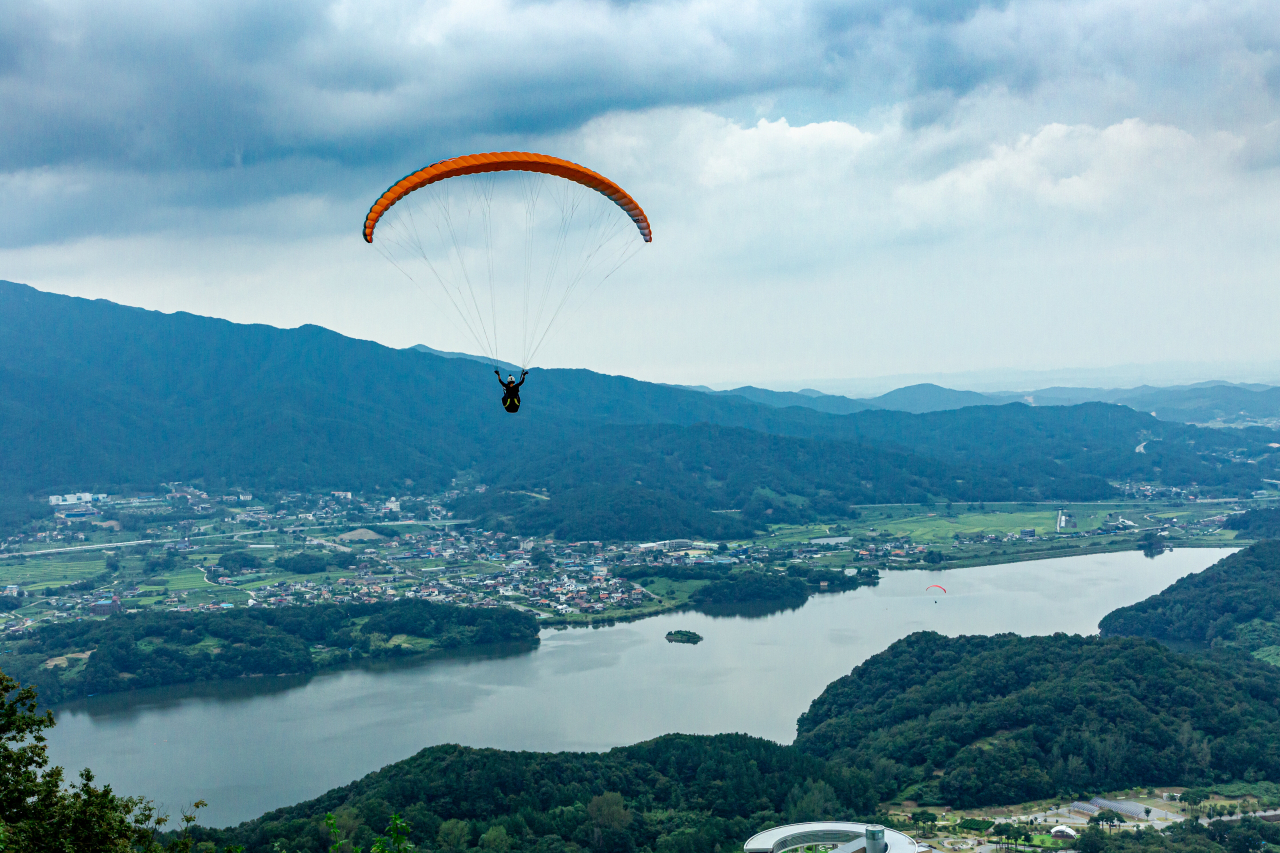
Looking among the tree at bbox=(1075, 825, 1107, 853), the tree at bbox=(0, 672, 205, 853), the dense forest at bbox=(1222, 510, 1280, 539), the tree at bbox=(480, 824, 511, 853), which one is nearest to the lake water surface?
the tree at bbox=(480, 824, 511, 853)

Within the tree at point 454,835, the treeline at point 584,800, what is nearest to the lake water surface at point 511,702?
the treeline at point 584,800

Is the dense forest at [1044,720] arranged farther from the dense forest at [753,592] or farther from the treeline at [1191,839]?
the dense forest at [753,592]

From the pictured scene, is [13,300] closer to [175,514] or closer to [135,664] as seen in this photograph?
[175,514]

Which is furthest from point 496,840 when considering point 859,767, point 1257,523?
point 1257,523

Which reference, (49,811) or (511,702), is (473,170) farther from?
(511,702)

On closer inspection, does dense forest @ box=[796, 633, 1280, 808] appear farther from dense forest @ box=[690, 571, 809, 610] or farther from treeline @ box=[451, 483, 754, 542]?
treeline @ box=[451, 483, 754, 542]
